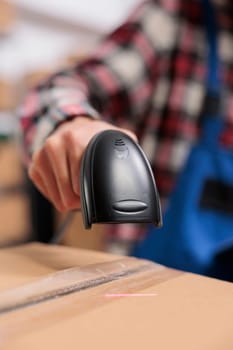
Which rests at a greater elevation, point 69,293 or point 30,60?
point 30,60

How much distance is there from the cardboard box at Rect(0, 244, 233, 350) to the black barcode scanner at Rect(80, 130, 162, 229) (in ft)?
0.16

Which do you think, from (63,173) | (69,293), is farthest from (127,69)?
(69,293)

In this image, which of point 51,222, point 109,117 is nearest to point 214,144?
point 109,117

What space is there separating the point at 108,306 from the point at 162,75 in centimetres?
56

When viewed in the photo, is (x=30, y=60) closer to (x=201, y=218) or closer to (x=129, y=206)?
(x=201, y=218)

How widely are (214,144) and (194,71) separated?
0.15 metres

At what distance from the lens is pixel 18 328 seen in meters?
0.26

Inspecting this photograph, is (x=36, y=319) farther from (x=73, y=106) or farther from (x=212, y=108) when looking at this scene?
(x=212, y=108)

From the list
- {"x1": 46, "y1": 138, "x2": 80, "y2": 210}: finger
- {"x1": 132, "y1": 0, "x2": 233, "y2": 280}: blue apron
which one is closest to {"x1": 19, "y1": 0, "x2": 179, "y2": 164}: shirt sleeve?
{"x1": 132, "y1": 0, "x2": 233, "y2": 280}: blue apron

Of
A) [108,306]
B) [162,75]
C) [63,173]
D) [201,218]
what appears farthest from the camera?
[162,75]

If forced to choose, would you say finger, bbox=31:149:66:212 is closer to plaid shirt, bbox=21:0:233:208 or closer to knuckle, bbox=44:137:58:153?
knuckle, bbox=44:137:58:153

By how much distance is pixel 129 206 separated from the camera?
0.36 m

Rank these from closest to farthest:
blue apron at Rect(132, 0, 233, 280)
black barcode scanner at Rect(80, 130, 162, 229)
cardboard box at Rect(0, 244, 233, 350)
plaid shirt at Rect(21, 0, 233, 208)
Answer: cardboard box at Rect(0, 244, 233, 350), black barcode scanner at Rect(80, 130, 162, 229), blue apron at Rect(132, 0, 233, 280), plaid shirt at Rect(21, 0, 233, 208)

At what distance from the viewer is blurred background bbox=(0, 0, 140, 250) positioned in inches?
61.1
